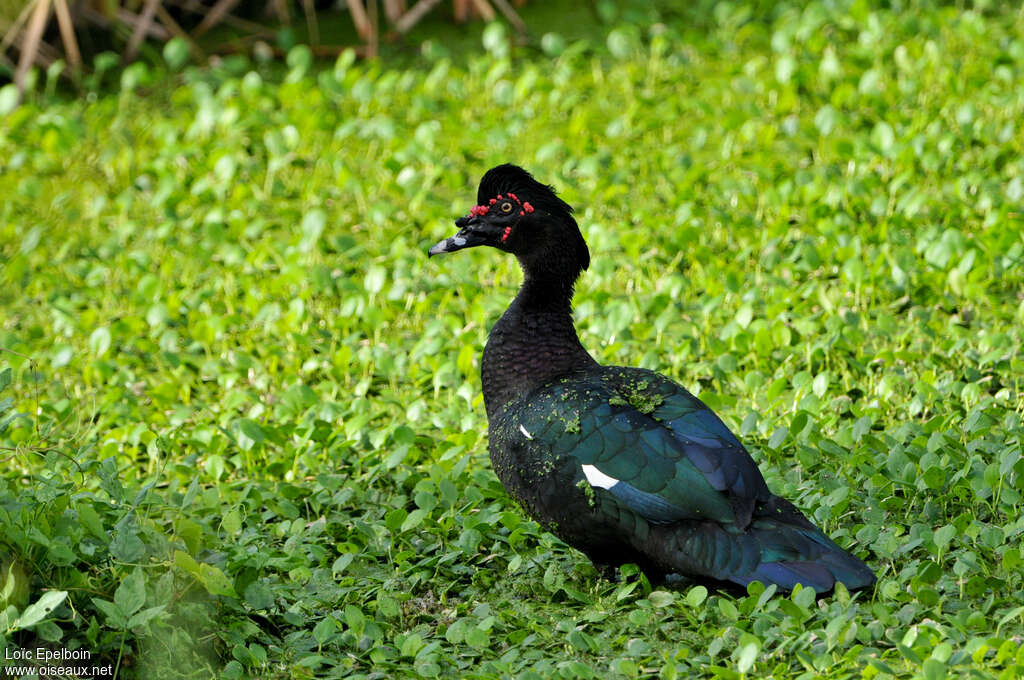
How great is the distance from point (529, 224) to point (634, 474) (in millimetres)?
1136

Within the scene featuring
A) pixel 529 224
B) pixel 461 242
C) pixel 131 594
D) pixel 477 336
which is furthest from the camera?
pixel 477 336

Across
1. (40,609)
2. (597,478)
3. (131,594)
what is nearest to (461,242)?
(597,478)

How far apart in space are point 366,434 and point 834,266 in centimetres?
262

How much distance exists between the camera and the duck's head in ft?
16.8

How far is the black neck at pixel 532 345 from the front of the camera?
4.96m

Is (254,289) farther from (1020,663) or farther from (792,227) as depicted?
(1020,663)

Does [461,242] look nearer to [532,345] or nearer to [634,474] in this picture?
[532,345]

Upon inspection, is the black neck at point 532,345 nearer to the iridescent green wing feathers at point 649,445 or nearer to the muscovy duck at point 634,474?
the muscovy duck at point 634,474

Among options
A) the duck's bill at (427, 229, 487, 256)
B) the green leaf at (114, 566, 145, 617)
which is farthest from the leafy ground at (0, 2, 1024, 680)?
the duck's bill at (427, 229, 487, 256)

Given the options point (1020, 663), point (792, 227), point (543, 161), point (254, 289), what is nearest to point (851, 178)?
point (792, 227)

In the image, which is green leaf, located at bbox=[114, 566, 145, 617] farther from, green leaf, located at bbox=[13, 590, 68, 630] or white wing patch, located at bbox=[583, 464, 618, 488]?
white wing patch, located at bbox=[583, 464, 618, 488]

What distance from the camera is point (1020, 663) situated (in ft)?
12.6

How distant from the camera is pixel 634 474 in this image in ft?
14.6

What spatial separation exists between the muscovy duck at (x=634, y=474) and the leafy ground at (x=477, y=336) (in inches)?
5.4
